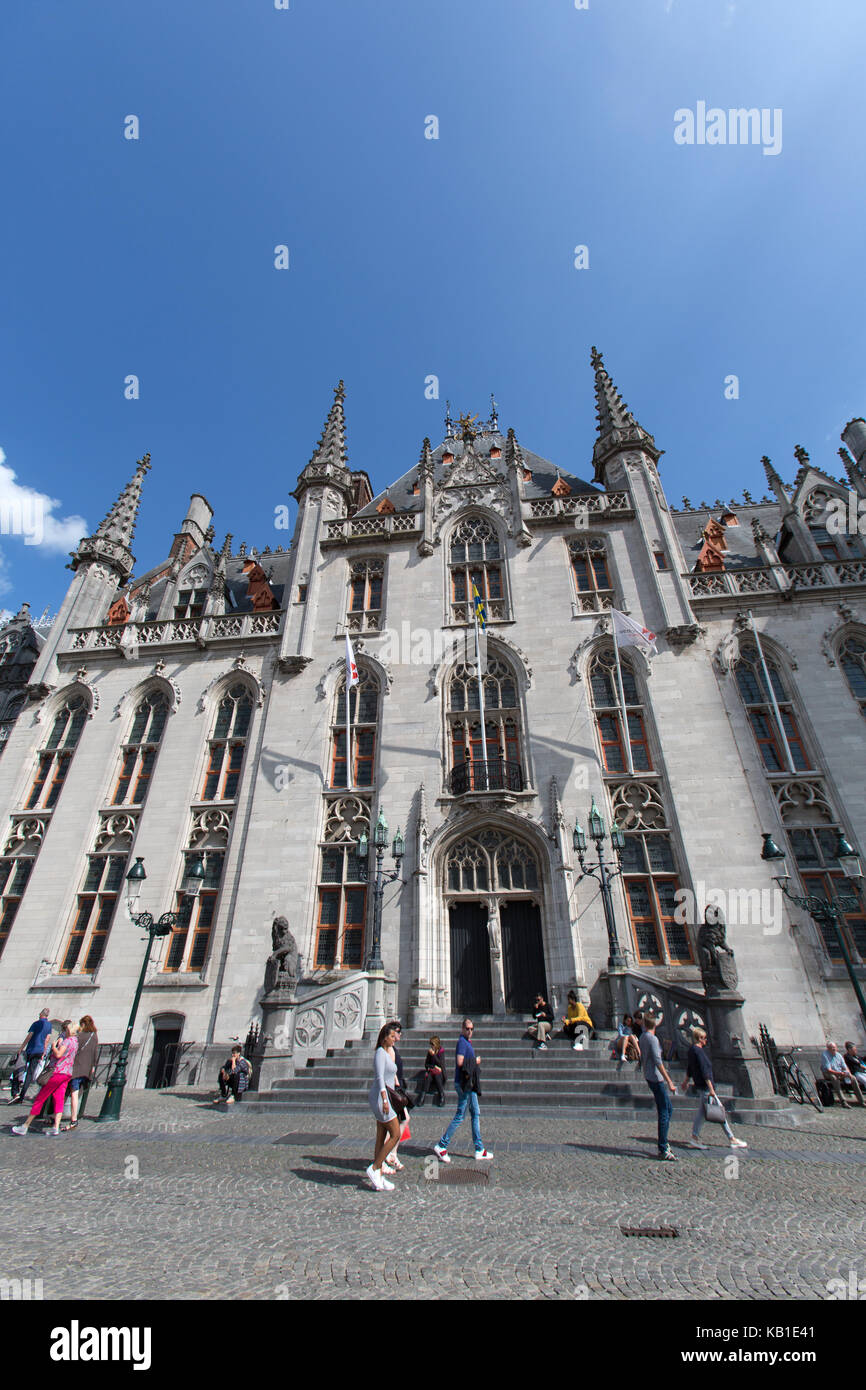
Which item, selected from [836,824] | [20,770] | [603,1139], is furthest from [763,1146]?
[20,770]

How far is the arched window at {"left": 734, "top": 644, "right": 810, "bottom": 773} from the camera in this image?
62.5 ft

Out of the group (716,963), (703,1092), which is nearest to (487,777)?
(716,963)

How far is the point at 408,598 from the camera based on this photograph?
949 inches

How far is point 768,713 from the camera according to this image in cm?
1995

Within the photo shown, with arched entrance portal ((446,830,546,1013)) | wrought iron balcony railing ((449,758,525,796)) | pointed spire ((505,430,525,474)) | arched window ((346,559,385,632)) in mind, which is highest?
pointed spire ((505,430,525,474))

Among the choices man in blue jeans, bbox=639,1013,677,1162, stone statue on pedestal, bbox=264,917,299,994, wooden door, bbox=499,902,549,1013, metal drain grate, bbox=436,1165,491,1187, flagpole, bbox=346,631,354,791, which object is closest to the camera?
metal drain grate, bbox=436,1165,491,1187

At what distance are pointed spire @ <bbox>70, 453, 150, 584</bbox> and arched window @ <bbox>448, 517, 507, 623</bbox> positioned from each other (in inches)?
612

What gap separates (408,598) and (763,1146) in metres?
19.3

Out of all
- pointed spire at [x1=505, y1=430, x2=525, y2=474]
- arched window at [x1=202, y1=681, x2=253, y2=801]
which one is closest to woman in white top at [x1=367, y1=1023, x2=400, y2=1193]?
arched window at [x1=202, y1=681, x2=253, y2=801]

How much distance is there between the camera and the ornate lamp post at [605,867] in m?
15.8

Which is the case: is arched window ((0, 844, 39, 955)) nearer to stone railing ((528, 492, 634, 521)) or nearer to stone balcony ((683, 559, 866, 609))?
stone railing ((528, 492, 634, 521))

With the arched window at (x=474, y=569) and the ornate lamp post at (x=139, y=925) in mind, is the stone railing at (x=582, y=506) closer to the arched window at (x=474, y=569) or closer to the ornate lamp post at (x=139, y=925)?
the arched window at (x=474, y=569)

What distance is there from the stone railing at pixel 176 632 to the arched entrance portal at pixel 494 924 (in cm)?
1188
